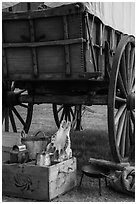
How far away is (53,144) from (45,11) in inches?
56.4

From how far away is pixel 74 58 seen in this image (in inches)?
156

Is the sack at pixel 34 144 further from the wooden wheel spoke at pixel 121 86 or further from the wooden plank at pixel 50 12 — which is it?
the wooden plank at pixel 50 12

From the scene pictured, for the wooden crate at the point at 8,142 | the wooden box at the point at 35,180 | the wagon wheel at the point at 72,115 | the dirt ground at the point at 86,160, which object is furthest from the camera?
the wagon wheel at the point at 72,115

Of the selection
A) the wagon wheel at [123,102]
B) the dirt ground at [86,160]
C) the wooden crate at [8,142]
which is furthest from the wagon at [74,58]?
the wooden crate at [8,142]

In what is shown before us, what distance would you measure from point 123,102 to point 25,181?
169 cm

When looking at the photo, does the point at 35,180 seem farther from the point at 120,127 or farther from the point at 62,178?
the point at 120,127

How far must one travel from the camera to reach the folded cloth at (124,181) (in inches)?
148

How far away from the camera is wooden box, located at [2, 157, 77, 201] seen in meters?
3.53

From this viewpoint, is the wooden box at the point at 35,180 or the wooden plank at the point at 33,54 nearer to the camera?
the wooden box at the point at 35,180

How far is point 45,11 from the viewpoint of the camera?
3891 mm

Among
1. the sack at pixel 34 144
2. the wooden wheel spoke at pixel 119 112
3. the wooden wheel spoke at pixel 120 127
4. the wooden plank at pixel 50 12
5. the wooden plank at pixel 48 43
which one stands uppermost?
the wooden plank at pixel 50 12

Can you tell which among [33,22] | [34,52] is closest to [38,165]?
[34,52]

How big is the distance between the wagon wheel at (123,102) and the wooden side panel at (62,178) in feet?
1.80

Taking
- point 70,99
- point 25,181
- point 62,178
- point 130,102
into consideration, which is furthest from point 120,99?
point 25,181
